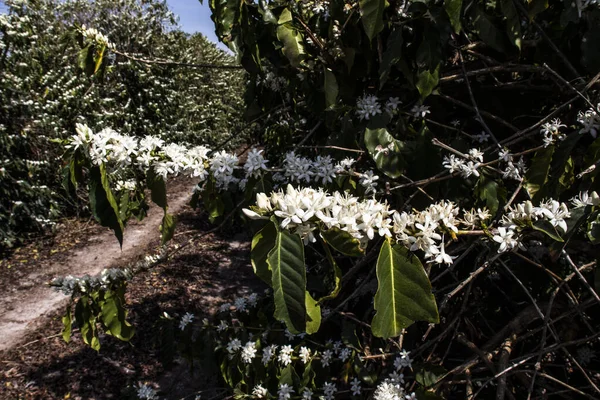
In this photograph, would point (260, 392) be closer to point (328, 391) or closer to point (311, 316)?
point (328, 391)

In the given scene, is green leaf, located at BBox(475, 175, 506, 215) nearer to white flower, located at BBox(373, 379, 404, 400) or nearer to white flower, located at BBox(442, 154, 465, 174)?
white flower, located at BBox(442, 154, 465, 174)

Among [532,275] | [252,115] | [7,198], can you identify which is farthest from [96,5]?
[532,275]

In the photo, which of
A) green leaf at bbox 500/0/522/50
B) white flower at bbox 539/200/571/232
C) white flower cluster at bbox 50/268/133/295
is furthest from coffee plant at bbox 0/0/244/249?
white flower at bbox 539/200/571/232

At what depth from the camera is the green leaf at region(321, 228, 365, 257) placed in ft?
3.06

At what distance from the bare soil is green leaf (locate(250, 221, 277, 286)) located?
1.29 metres

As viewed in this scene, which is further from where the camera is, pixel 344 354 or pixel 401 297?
pixel 344 354

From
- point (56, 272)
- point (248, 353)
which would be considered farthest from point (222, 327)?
point (56, 272)

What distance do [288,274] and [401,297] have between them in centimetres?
26

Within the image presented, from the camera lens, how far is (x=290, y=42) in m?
1.73

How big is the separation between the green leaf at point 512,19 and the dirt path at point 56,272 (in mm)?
4908

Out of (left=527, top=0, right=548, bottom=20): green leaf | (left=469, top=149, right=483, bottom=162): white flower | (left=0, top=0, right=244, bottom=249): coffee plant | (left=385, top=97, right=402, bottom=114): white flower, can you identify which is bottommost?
(left=469, top=149, right=483, bottom=162): white flower

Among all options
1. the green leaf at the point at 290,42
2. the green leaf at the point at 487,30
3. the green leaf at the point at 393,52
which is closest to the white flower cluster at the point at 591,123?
the green leaf at the point at 487,30

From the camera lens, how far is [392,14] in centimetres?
183

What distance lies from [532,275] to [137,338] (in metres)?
3.62
